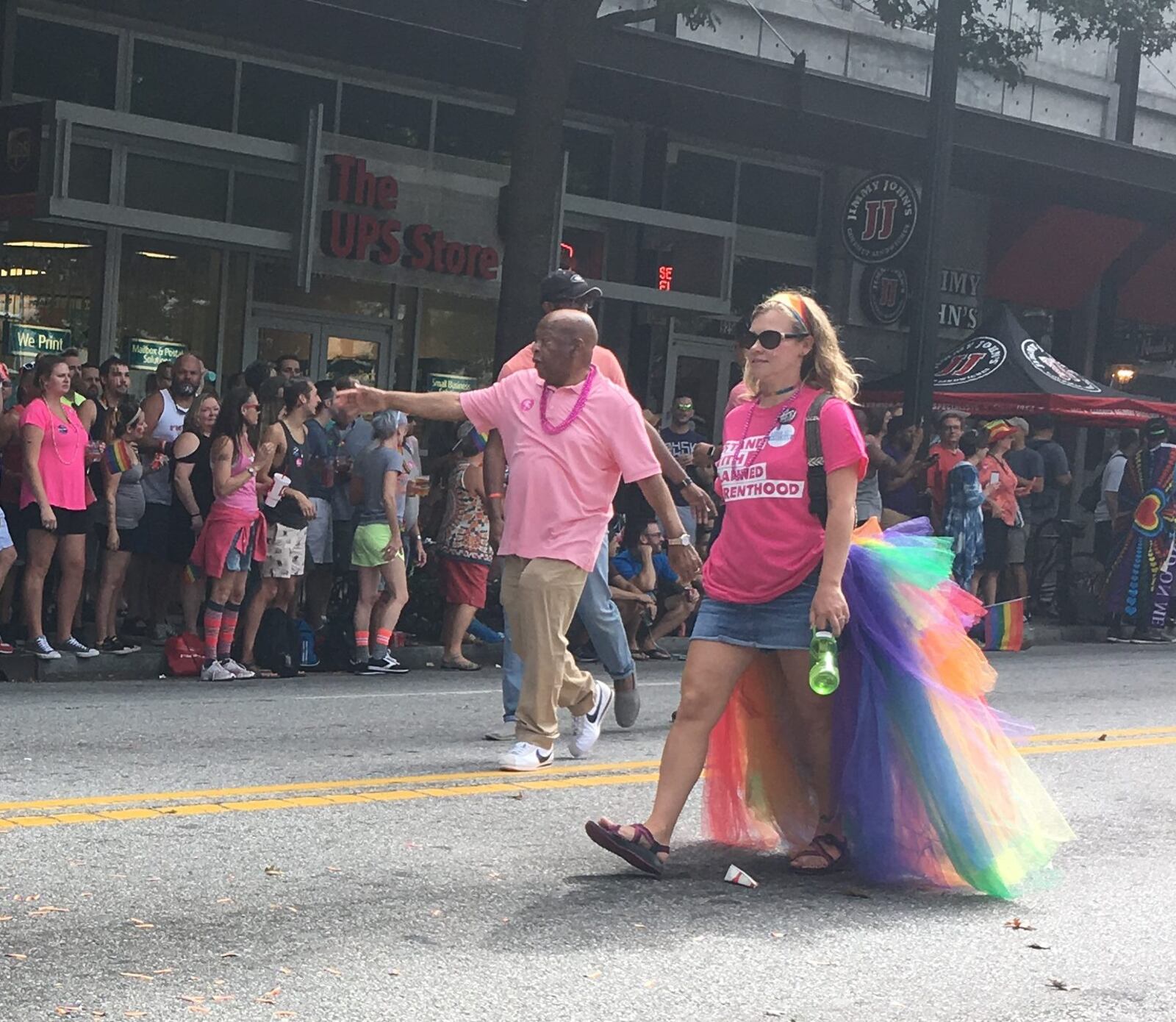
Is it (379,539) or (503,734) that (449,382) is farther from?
(503,734)

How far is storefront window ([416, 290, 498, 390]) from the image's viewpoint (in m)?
19.6

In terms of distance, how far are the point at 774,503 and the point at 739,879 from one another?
1.21 m

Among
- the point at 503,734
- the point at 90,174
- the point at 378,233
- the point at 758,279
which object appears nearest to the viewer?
the point at 503,734

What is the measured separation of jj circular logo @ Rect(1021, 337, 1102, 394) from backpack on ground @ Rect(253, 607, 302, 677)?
10.0 meters

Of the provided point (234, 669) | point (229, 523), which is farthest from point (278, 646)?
point (229, 523)

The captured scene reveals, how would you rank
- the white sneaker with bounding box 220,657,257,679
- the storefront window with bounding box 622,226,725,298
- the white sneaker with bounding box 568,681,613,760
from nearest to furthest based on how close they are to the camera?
the white sneaker with bounding box 568,681,613,760, the white sneaker with bounding box 220,657,257,679, the storefront window with bounding box 622,226,725,298

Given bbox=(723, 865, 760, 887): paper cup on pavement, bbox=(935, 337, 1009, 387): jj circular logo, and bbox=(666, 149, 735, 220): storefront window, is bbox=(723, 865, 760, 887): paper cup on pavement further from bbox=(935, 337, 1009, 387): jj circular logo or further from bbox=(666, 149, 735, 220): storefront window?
bbox=(666, 149, 735, 220): storefront window

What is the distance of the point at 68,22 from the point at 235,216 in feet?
7.52

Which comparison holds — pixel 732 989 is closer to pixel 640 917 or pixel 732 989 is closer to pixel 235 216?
pixel 640 917

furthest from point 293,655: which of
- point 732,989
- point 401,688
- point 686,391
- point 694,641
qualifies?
point 686,391

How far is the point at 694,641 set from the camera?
234 inches

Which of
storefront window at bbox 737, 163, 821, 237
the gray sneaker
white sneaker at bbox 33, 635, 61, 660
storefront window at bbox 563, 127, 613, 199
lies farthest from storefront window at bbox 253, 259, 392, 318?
the gray sneaker

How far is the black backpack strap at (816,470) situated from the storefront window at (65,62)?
12391mm

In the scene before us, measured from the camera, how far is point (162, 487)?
1214 cm
